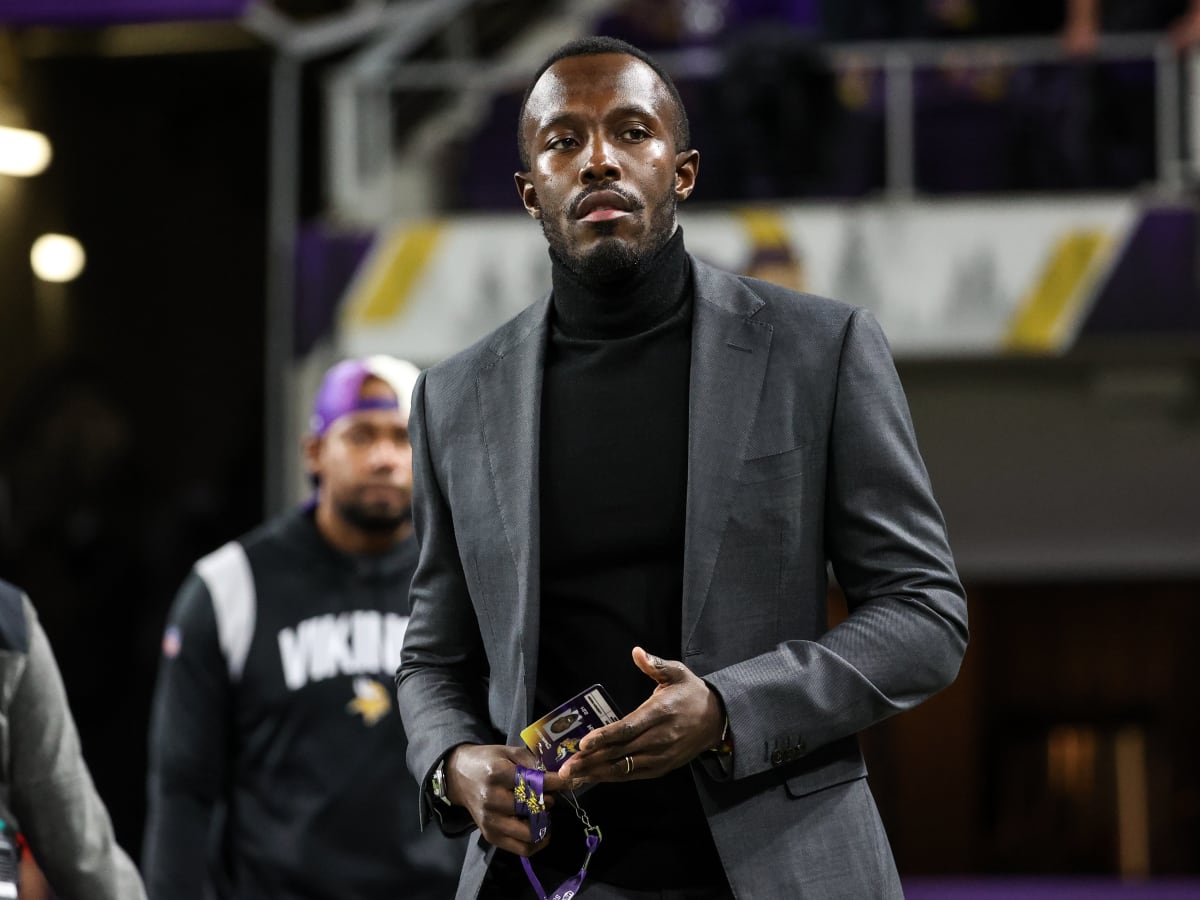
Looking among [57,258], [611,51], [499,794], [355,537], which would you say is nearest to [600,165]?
[611,51]

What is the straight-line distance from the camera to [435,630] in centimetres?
251

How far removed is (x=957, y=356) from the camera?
30.4ft

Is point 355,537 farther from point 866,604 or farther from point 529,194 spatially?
point 866,604

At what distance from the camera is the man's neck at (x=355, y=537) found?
15.0 feet

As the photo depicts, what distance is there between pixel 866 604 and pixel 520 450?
486mm

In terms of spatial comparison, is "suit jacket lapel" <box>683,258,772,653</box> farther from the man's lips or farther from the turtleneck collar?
the man's lips

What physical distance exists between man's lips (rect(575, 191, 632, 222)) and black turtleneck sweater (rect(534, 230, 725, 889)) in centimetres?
10

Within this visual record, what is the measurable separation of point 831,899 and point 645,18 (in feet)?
30.0

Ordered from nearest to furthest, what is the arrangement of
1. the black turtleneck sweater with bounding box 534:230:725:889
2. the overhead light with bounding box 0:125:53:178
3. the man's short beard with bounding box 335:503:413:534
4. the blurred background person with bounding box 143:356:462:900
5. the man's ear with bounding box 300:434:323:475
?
the black turtleneck sweater with bounding box 534:230:725:889 → the blurred background person with bounding box 143:356:462:900 → the man's short beard with bounding box 335:503:413:534 → the man's ear with bounding box 300:434:323:475 → the overhead light with bounding box 0:125:53:178

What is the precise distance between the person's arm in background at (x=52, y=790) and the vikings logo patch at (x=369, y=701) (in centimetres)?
130

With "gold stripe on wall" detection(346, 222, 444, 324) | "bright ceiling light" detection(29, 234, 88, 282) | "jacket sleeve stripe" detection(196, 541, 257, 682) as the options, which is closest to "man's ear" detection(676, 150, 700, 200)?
"jacket sleeve stripe" detection(196, 541, 257, 682)

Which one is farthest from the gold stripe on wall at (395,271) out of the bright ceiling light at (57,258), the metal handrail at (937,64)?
the bright ceiling light at (57,258)

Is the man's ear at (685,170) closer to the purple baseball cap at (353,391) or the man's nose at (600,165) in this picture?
the man's nose at (600,165)

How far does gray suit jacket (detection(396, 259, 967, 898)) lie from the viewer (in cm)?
218
